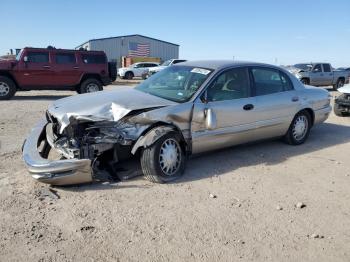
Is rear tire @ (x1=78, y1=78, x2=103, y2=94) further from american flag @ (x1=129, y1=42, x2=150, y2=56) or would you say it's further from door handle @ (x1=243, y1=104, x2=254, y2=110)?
american flag @ (x1=129, y1=42, x2=150, y2=56)

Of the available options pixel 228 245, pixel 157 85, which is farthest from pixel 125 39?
pixel 228 245

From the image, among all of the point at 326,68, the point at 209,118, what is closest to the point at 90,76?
the point at 209,118

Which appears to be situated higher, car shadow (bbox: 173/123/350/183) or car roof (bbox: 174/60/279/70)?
car roof (bbox: 174/60/279/70)

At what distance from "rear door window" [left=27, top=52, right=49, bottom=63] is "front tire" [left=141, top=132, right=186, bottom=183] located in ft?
34.2

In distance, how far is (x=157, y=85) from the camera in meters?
5.67

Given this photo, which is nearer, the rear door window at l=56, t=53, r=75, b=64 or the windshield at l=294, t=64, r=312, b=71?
the rear door window at l=56, t=53, r=75, b=64

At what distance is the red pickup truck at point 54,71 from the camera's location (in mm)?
13164

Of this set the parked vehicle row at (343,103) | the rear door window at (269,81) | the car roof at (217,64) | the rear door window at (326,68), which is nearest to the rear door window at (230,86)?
the car roof at (217,64)

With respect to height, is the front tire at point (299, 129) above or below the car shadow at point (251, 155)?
above

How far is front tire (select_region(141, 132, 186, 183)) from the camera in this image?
452 cm

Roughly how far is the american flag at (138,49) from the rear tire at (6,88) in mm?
31999

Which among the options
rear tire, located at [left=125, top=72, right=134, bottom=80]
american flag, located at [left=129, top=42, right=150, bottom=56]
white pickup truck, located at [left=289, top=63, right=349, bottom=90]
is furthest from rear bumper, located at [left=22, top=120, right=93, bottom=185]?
american flag, located at [left=129, top=42, right=150, bottom=56]

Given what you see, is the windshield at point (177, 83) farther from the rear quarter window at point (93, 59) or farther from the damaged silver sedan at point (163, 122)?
the rear quarter window at point (93, 59)

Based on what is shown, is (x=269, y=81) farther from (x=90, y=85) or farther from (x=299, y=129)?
(x=90, y=85)
